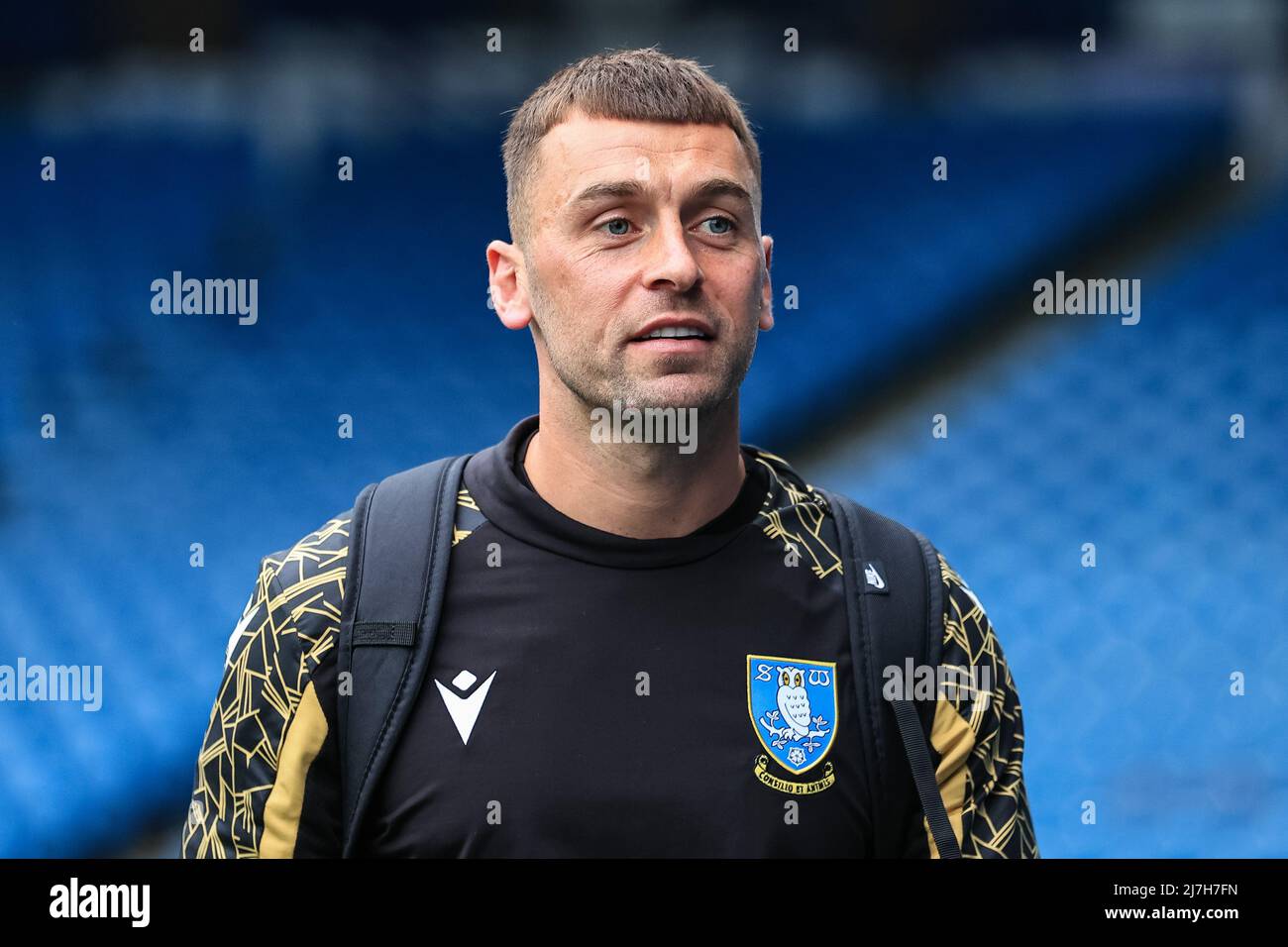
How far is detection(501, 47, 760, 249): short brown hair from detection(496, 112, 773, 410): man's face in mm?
20

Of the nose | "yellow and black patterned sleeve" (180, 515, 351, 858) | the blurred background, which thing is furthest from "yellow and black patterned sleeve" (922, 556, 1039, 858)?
the blurred background

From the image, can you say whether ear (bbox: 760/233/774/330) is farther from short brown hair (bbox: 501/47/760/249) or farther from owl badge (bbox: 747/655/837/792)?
owl badge (bbox: 747/655/837/792)

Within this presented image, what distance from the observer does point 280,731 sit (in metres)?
1.64


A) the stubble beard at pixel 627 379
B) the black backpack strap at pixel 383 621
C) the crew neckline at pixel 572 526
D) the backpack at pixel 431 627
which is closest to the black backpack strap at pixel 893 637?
the backpack at pixel 431 627

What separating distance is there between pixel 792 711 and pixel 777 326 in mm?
→ 3751

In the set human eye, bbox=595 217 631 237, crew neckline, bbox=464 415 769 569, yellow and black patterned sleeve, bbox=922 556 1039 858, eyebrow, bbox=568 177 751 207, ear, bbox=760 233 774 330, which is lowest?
yellow and black patterned sleeve, bbox=922 556 1039 858

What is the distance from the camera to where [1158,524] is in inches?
213

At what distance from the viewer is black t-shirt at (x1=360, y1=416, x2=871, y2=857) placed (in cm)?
161

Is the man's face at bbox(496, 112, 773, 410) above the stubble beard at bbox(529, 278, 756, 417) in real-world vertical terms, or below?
above

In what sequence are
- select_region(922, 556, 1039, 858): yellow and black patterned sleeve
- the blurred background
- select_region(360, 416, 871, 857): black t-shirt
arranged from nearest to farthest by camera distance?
select_region(360, 416, 871, 857): black t-shirt < select_region(922, 556, 1039, 858): yellow and black patterned sleeve < the blurred background

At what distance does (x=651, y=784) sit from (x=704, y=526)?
1.16 feet

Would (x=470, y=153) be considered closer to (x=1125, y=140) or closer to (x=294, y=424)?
(x=294, y=424)

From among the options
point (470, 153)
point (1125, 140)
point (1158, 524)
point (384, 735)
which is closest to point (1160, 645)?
point (1158, 524)

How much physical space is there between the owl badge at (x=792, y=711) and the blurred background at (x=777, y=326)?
3.42 m
